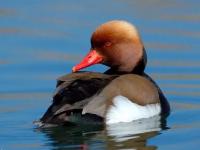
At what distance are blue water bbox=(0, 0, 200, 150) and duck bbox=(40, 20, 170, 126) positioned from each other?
0.12 meters

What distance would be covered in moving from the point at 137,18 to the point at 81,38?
1035 millimetres

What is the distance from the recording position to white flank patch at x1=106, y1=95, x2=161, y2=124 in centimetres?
940

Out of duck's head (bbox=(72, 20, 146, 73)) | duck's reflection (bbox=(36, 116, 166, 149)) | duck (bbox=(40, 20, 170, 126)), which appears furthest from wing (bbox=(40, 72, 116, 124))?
duck's head (bbox=(72, 20, 146, 73))

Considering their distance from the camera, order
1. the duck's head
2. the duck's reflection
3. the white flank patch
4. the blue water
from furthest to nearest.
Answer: the duck's head, the white flank patch, the blue water, the duck's reflection

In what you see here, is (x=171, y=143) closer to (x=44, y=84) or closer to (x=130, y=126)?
(x=130, y=126)

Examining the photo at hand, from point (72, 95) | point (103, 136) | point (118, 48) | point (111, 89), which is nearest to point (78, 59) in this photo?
point (118, 48)

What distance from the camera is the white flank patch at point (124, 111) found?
30.8 feet

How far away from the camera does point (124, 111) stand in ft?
31.2

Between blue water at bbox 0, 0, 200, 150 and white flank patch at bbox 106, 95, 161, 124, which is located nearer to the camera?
blue water at bbox 0, 0, 200, 150

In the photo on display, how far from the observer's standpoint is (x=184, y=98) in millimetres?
10688

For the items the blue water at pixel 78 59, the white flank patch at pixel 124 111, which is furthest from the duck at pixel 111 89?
the blue water at pixel 78 59

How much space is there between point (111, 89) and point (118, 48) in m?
0.90

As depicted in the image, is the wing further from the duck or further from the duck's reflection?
the duck's reflection

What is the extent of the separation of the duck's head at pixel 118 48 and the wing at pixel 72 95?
64 cm
